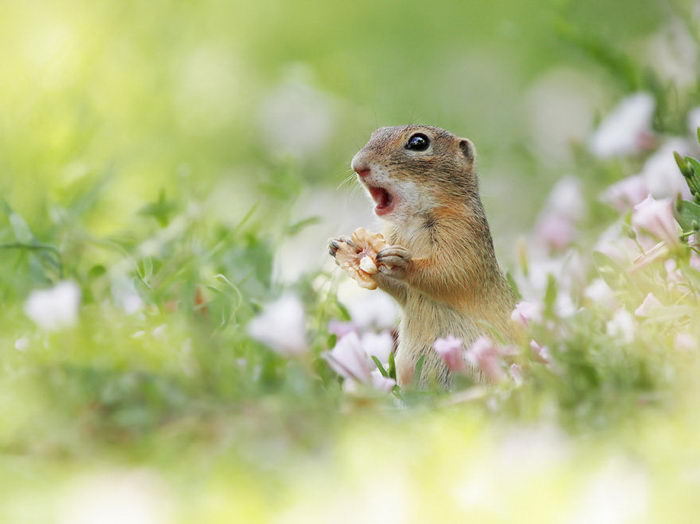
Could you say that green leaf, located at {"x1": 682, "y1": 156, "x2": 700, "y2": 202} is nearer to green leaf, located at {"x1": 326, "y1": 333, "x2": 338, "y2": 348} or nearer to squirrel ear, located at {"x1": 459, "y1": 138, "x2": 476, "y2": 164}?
green leaf, located at {"x1": 326, "y1": 333, "x2": 338, "y2": 348}

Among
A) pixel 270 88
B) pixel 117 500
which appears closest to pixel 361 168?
pixel 117 500

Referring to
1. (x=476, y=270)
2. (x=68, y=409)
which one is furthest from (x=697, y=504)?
(x=476, y=270)

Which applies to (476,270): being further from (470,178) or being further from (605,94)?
(605,94)

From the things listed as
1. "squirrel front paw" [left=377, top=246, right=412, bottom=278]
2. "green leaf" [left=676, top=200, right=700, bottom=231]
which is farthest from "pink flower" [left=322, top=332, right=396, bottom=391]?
"green leaf" [left=676, top=200, right=700, bottom=231]

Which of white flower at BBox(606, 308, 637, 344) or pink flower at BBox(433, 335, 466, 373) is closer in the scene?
white flower at BBox(606, 308, 637, 344)

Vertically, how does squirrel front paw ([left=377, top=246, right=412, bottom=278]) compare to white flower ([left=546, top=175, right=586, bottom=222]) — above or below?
below

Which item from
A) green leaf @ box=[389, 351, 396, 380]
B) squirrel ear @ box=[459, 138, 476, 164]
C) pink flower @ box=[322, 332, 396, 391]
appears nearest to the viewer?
pink flower @ box=[322, 332, 396, 391]
